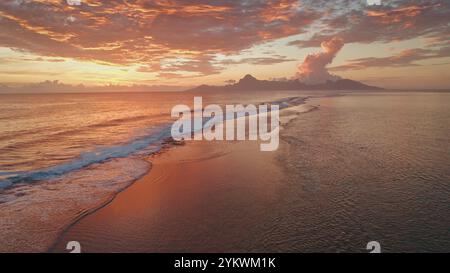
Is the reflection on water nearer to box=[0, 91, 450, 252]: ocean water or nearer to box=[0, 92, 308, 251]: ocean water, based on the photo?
box=[0, 91, 450, 252]: ocean water

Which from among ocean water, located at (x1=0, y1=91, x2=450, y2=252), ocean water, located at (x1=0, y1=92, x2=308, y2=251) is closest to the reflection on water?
ocean water, located at (x1=0, y1=91, x2=450, y2=252)

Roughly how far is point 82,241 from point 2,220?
295 cm

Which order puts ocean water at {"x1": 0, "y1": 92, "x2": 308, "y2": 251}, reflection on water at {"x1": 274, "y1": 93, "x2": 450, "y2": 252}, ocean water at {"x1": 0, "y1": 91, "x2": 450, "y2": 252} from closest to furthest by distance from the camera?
reflection on water at {"x1": 274, "y1": 93, "x2": 450, "y2": 252} → ocean water at {"x1": 0, "y1": 91, "x2": 450, "y2": 252} → ocean water at {"x1": 0, "y1": 92, "x2": 308, "y2": 251}

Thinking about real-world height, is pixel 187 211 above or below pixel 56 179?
below

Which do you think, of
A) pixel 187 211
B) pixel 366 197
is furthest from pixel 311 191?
pixel 187 211

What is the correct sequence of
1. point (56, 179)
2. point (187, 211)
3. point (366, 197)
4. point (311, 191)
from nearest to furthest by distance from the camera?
1. point (187, 211)
2. point (366, 197)
3. point (311, 191)
4. point (56, 179)

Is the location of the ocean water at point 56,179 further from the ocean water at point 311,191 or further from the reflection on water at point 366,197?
the reflection on water at point 366,197

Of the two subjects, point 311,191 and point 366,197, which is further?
point 311,191

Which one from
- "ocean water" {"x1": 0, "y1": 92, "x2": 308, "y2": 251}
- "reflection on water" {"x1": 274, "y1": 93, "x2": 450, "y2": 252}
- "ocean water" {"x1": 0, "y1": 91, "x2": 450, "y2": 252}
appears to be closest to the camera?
"reflection on water" {"x1": 274, "y1": 93, "x2": 450, "y2": 252}

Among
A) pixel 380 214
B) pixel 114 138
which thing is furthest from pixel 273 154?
pixel 114 138

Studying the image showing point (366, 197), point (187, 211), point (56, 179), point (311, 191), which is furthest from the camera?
point (56, 179)

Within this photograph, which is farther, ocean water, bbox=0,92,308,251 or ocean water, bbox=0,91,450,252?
ocean water, bbox=0,92,308,251

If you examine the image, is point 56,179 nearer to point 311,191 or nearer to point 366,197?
point 311,191
